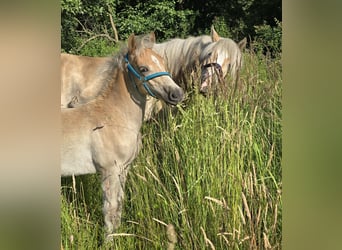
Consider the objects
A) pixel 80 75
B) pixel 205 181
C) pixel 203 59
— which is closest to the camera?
pixel 205 181

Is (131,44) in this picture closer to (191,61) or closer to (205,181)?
(191,61)

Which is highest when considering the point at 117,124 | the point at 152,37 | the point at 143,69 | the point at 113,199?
the point at 152,37

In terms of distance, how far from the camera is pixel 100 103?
196cm

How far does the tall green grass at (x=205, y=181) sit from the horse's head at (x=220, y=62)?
1.9 inches

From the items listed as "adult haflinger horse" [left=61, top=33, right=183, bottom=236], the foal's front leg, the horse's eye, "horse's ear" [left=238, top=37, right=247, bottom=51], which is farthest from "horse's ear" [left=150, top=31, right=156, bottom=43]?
the foal's front leg

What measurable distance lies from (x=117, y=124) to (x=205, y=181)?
44cm

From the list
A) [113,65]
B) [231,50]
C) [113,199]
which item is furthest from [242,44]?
[113,199]

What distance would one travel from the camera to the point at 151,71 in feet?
6.10

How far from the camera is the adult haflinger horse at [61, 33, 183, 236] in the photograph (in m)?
1.85

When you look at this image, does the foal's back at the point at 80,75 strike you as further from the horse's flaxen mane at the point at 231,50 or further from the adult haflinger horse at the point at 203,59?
the horse's flaxen mane at the point at 231,50

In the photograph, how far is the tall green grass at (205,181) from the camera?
5.47 ft
